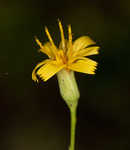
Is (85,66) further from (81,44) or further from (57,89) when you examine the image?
(57,89)

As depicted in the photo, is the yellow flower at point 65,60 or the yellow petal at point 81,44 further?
the yellow petal at point 81,44

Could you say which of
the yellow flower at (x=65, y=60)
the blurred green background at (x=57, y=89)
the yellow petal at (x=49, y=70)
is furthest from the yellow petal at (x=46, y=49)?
the blurred green background at (x=57, y=89)

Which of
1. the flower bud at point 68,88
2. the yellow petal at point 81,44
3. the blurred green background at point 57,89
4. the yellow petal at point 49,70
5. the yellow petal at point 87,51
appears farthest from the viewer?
the blurred green background at point 57,89

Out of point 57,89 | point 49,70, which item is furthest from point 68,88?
point 57,89

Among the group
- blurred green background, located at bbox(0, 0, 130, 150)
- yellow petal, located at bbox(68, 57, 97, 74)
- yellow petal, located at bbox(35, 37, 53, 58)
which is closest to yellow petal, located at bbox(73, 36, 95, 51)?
yellow petal, located at bbox(35, 37, 53, 58)

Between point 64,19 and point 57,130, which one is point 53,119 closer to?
point 57,130

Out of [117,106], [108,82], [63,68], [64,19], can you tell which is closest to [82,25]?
[64,19]

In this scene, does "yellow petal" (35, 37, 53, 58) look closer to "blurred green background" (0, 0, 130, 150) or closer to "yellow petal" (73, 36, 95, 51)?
"yellow petal" (73, 36, 95, 51)

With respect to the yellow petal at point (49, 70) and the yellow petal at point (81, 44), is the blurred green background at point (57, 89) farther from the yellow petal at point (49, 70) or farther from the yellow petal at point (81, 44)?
the yellow petal at point (49, 70)
